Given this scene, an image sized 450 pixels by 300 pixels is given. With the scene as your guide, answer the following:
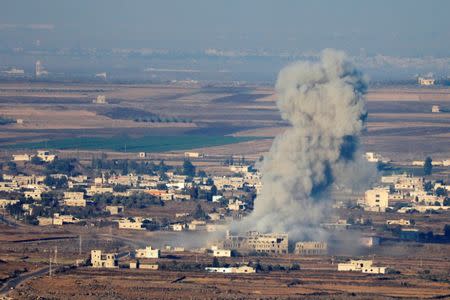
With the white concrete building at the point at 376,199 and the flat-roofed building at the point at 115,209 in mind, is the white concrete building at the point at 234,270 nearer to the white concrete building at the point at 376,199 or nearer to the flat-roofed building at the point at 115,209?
the flat-roofed building at the point at 115,209

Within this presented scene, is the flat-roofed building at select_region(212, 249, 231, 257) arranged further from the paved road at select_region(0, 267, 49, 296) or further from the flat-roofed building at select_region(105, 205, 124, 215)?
the flat-roofed building at select_region(105, 205, 124, 215)

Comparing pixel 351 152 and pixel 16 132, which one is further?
pixel 16 132

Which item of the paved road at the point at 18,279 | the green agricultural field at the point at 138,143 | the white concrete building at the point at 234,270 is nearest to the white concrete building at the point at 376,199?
the white concrete building at the point at 234,270

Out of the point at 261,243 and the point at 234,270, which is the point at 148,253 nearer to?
the point at 234,270

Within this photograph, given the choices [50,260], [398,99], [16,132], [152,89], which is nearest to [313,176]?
[50,260]

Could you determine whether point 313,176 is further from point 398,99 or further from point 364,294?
point 398,99

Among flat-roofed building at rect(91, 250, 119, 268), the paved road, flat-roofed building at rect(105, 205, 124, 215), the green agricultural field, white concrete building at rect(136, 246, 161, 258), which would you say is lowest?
the paved road

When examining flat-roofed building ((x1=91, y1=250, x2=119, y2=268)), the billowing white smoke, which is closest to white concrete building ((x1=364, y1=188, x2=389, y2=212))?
the billowing white smoke
